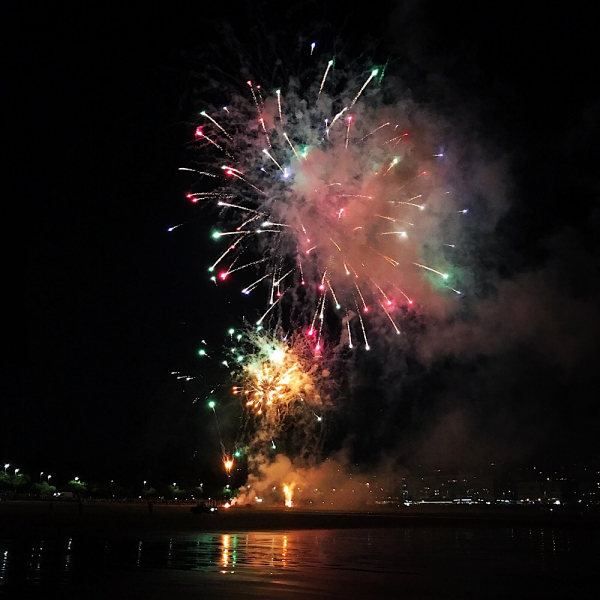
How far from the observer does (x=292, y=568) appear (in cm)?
1577

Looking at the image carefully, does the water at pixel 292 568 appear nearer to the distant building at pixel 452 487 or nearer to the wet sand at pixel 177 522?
the wet sand at pixel 177 522

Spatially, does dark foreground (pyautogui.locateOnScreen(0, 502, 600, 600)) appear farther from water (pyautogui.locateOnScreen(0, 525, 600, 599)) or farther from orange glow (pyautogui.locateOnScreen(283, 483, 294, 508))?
orange glow (pyautogui.locateOnScreen(283, 483, 294, 508))

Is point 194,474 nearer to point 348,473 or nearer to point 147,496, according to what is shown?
point 147,496

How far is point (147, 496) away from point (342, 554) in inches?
3395

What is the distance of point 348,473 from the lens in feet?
326

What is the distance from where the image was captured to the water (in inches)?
489

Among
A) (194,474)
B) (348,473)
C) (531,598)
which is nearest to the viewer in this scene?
(531,598)

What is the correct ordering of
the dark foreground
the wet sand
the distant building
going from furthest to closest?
the distant building < the wet sand < the dark foreground

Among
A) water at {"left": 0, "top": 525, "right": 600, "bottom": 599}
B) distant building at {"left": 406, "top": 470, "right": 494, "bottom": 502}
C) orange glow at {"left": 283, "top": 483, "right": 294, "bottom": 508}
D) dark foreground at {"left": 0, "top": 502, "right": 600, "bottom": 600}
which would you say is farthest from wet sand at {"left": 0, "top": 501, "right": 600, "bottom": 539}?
distant building at {"left": 406, "top": 470, "right": 494, "bottom": 502}

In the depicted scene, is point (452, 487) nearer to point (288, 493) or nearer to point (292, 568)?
point (288, 493)

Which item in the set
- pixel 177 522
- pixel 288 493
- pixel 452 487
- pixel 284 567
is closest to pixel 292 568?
pixel 284 567

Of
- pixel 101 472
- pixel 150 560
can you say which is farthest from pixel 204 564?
pixel 101 472

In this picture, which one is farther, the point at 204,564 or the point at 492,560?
the point at 492,560

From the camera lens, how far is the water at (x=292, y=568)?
40.7 feet
